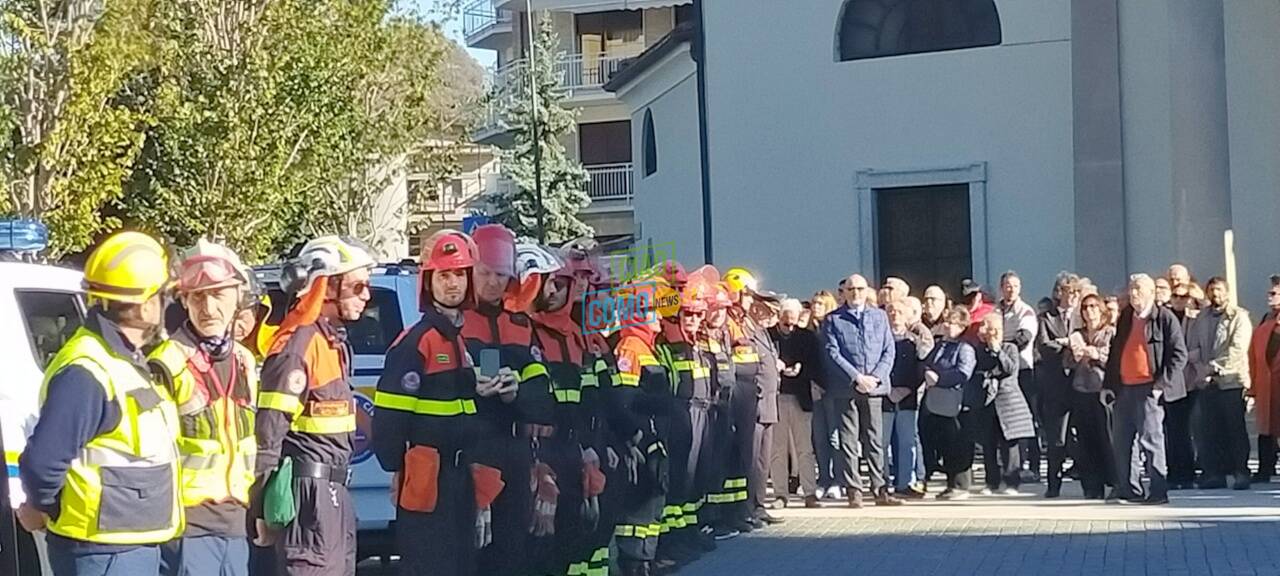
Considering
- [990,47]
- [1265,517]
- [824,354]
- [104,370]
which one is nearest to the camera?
[104,370]

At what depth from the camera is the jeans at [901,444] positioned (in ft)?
53.4

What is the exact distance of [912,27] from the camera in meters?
29.0

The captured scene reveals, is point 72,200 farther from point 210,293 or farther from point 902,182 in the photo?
point 210,293

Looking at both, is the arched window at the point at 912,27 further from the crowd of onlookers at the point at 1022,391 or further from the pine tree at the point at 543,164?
the pine tree at the point at 543,164

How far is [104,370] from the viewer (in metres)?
6.03

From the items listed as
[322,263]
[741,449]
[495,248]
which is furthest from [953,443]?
[322,263]

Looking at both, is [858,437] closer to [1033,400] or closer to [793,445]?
[793,445]

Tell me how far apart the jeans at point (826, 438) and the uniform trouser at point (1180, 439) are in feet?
9.29

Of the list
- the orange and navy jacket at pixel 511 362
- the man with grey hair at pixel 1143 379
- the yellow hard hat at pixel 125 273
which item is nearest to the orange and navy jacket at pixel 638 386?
the orange and navy jacket at pixel 511 362

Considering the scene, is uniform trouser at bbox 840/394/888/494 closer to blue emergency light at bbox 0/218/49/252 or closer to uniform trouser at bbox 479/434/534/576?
uniform trouser at bbox 479/434/534/576

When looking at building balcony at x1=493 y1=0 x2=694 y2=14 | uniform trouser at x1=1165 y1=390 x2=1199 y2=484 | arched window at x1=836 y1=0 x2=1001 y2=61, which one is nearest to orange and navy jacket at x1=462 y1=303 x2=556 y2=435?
uniform trouser at x1=1165 y1=390 x2=1199 y2=484

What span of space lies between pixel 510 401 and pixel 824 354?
305 inches

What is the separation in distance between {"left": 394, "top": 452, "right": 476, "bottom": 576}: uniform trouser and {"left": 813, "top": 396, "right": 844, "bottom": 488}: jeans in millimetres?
8193

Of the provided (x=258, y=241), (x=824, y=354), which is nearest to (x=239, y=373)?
(x=824, y=354)
